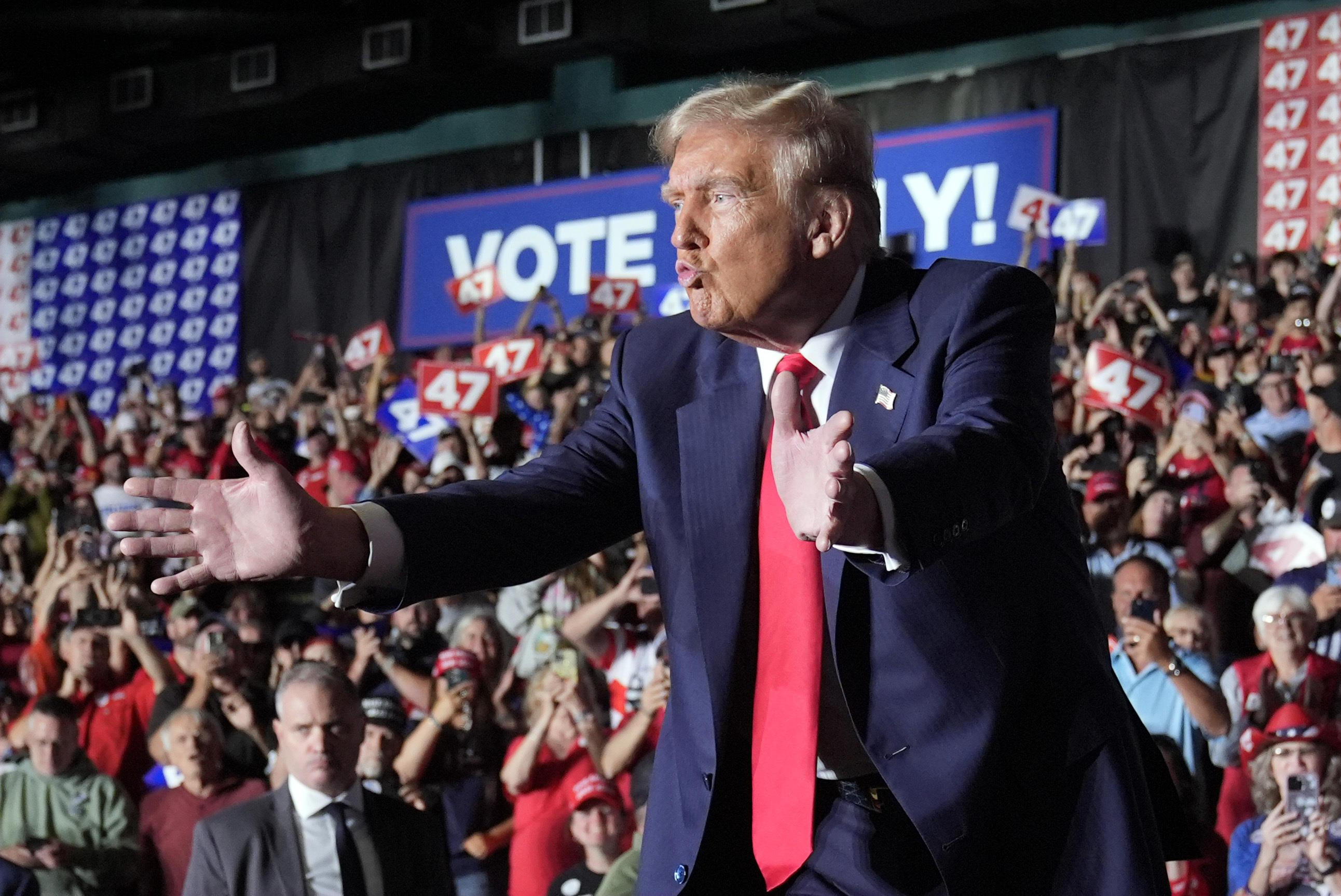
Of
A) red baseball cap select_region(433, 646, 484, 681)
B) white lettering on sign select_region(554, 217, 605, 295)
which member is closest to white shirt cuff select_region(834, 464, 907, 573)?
red baseball cap select_region(433, 646, 484, 681)

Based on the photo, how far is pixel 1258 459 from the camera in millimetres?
6492

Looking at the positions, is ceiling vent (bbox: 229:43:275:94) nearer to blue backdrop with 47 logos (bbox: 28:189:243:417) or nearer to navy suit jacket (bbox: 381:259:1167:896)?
blue backdrop with 47 logos (bbox: 28:189:243:417)

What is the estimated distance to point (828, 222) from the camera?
178 cm

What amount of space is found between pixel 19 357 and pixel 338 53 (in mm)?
5415

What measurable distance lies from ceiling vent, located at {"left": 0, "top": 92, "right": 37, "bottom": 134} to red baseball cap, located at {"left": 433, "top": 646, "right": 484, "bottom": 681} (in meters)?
12.1

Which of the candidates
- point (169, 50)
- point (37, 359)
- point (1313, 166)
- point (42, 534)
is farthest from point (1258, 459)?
point (37, 359)

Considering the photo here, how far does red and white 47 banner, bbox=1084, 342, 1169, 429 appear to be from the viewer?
6.97 meters

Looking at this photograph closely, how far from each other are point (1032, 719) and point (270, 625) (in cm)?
558

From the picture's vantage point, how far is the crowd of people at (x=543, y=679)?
167 inches

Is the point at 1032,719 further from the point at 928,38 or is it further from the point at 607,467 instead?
the point at 928,38

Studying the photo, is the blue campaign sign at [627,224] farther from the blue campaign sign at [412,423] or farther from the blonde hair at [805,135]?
the blonde hair at [805,135]

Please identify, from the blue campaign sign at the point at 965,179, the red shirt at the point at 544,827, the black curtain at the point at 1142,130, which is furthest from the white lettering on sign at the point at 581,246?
the red shirt at the point at 544,827

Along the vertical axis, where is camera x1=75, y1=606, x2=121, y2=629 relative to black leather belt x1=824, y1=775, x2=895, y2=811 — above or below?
below

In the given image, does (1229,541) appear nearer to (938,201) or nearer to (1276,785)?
(1276,785)
